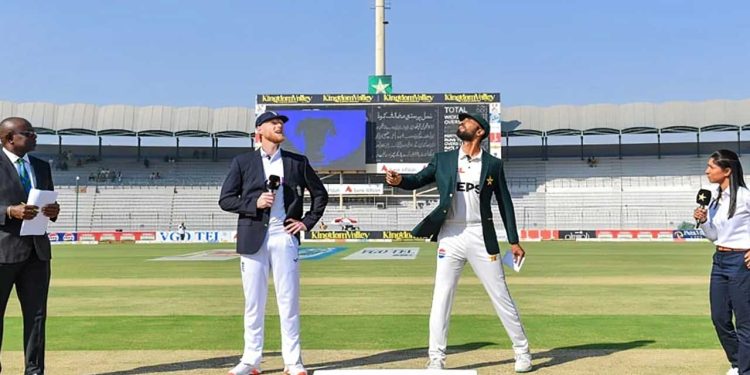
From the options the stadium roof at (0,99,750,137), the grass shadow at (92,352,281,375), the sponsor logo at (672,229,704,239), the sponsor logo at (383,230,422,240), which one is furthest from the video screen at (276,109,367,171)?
the grass shadow at (92,352,281,375)

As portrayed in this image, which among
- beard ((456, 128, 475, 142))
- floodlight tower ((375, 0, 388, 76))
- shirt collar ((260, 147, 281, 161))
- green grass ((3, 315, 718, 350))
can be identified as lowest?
green grass ((3, 315, 718, 350))

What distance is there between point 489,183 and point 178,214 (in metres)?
54.6

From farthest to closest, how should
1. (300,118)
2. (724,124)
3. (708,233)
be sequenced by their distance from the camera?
(724,124), (300,118), (708,233)

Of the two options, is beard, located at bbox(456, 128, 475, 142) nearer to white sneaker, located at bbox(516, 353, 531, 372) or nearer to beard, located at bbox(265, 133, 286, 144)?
beard, located at bbox(265, 133, 286, 144)

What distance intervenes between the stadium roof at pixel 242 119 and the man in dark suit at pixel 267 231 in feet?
184

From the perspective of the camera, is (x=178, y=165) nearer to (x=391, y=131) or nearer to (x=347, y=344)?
(x=391, y=131)

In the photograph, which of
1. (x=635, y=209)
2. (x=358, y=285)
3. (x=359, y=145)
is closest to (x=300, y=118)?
(x=359, y=145)

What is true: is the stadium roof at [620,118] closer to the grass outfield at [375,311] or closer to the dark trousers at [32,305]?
the grass outfield at [375,311]

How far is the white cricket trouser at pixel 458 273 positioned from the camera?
634cm

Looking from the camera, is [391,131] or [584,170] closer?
[391,131]

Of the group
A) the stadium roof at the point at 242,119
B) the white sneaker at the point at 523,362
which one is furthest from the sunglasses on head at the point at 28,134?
the stadium roof at the point at 242,119

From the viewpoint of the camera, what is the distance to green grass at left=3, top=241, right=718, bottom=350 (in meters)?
8.16

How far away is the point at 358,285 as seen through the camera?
15125 millimetres

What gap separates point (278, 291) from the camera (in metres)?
6.02
